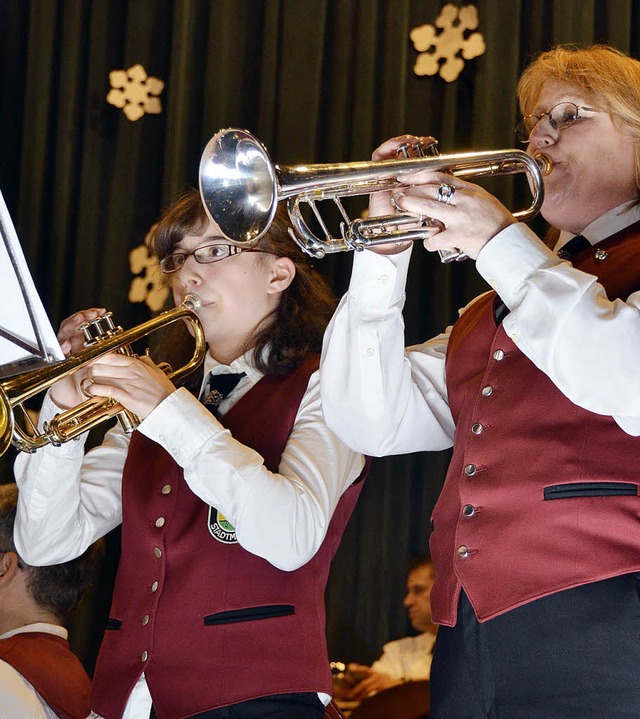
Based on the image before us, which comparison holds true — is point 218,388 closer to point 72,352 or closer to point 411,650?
point 72,352

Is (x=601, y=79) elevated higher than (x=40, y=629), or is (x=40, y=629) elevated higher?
(x=601, y=79)

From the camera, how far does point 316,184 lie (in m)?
1.68

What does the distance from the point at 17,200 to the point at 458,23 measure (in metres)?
1.48

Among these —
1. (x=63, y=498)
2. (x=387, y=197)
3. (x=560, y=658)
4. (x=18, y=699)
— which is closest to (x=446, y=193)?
(x=387, y=197)

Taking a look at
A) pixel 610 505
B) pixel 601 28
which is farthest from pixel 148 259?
pixel 610 505

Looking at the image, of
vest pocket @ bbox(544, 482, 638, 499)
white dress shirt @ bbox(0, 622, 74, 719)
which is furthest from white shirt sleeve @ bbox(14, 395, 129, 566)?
vest pocket @ bbox(544, 482, 638, 499)

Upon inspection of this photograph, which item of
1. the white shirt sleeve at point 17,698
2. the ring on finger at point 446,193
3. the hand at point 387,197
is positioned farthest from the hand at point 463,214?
the white shirt sleeve at point 17,698

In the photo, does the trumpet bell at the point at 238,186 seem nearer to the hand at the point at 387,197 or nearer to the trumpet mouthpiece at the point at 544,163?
the hand at the point at 387,197

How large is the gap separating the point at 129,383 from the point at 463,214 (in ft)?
2.59

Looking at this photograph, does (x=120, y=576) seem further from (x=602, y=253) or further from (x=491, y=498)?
(x=602, y=253)

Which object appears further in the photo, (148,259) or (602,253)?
(148,259)

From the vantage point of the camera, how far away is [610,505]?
142cm

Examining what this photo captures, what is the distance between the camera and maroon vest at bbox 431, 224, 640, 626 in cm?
142

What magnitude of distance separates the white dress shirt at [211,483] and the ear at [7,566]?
0.62ft
